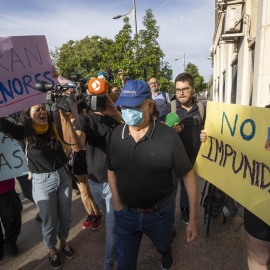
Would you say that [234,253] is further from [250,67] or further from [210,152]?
[250,67]

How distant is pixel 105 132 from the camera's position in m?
2.22

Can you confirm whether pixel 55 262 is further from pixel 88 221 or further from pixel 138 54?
pixel 138 54

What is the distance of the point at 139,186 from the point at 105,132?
791 mm

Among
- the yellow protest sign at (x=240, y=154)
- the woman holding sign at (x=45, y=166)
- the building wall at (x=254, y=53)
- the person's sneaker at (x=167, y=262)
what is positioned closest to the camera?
the yellow protest sign at (x=240, y=154)

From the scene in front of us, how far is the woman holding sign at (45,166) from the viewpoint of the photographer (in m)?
2.21

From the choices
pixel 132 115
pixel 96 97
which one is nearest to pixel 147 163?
pixel 132 115

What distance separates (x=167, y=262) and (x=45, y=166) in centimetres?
161

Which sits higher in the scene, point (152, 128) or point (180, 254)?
point (152, 128)

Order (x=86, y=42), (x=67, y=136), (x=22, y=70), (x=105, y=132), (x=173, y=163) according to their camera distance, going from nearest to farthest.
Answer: (x=173, y=163)
(x=67, y=136)
(x=22, y=70)
(x=105, y=132)
(x=86, y=42)

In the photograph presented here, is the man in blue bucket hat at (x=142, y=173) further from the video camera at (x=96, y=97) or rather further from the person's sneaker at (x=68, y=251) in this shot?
the person's sneaker at (x=68, y=251)

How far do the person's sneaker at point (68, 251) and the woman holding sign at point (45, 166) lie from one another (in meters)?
0.12

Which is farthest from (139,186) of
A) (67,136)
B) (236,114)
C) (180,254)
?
(180,254)

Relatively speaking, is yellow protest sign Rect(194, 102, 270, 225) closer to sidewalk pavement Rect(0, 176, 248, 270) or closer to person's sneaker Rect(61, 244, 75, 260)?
sidewalk pavement Rect(0, 176, 248, 270)

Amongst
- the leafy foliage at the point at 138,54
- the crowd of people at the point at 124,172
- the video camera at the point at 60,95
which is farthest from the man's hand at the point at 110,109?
the leafy foliage at the point at 138,54
